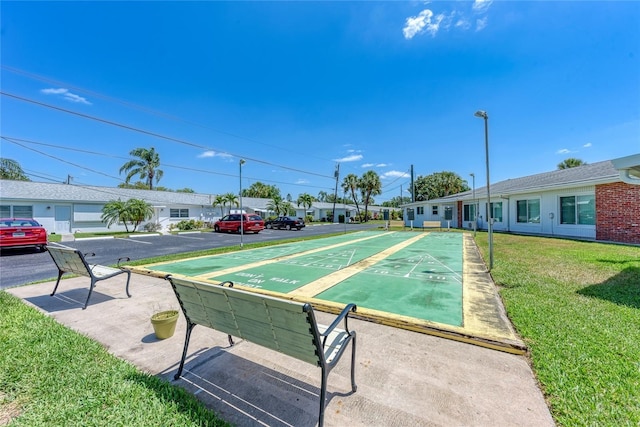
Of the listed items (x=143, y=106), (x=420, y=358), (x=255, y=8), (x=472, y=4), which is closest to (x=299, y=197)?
(x=143, y=106)

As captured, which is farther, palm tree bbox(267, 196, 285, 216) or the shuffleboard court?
palm tree bbox(267, 196, 285, 216)

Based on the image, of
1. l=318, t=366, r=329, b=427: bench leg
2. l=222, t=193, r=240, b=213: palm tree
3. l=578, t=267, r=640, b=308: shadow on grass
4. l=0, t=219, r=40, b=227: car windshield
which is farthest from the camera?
l=222, t=193, r=240, b=213: palm tree

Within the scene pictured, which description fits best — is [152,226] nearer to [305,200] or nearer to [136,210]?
[136,210]

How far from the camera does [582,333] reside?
338 cm

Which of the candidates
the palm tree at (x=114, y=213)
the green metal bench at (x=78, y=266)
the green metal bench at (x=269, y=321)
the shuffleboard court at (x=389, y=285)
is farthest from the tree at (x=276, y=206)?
the green metal bench at (x=269, y=321)

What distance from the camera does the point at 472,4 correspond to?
927 cm

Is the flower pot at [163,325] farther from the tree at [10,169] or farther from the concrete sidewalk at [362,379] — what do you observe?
the tree at [10,169]

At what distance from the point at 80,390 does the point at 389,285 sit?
5.23 m

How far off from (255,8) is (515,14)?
10.6 meters

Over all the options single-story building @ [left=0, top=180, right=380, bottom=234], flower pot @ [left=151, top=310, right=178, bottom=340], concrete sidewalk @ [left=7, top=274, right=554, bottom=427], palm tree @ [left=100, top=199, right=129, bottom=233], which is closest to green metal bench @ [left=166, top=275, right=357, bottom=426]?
concrete sidewalk @ [left=7, top=274, right=554, bottom=427]

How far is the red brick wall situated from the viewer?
11.8 metres

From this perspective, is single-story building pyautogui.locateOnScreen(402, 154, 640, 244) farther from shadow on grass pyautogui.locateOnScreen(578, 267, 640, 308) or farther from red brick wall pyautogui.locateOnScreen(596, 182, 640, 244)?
shadow on grass pyautogui.locateOnScreen(578, 267, 640, 308)

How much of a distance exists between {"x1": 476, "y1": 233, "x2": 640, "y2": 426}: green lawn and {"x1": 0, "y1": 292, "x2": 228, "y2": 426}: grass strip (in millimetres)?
3016

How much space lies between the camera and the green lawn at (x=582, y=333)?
2.16m
